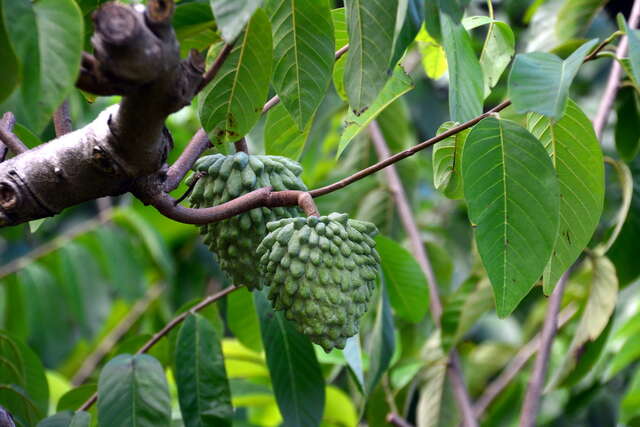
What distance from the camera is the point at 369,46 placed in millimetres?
1102

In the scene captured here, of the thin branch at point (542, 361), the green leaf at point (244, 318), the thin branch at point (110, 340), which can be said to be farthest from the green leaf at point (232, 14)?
the thin branch at point (110, 340)

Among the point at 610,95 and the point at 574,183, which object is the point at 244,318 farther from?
the point at 610,95

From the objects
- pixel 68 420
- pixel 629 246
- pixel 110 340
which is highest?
pixel 68 420

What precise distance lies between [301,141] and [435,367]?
38.3 inches

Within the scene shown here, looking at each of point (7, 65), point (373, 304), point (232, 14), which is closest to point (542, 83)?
point (232, 14)

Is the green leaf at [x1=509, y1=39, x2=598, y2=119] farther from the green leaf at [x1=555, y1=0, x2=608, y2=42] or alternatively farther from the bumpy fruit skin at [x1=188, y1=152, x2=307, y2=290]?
the green leaf at [x1=555, y1=0, x2=608, y2=42]

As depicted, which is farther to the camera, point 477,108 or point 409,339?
point 409,339

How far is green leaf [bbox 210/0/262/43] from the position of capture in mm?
954

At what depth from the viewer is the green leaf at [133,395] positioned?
141 cm

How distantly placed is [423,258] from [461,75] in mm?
1198

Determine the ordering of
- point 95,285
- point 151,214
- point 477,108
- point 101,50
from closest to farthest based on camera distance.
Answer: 1. point 101,50
2. point 477,108
3. point 95,285
4. point 151,214

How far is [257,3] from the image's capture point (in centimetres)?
98

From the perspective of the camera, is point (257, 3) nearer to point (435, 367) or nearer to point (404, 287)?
point (404, 287)

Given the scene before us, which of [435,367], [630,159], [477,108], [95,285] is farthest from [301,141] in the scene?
[95,285]
